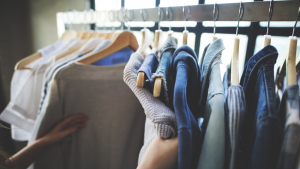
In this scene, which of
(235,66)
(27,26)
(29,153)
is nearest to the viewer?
(235,66)

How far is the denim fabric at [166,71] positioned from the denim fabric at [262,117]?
0.55 feet

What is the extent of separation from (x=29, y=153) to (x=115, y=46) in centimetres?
48

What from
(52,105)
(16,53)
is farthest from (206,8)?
(16,53)

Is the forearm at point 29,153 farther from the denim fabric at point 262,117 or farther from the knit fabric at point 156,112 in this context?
the denim fabric at point 262,117

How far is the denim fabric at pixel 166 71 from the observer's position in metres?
0.34

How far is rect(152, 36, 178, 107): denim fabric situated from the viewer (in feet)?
1.11

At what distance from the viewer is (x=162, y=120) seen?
311 mm

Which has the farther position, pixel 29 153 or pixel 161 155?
Result: pixel 29 153

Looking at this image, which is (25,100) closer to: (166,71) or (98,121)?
Result: (98,121)

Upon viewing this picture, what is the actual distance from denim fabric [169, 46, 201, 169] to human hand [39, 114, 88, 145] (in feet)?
1.40

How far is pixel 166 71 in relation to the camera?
0.37 m

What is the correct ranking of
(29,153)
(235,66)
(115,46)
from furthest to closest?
(115,46) < (29,153) < (235,66)

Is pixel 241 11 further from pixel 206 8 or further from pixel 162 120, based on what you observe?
pixel 162 120

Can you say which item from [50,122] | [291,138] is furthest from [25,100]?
[291,138]
